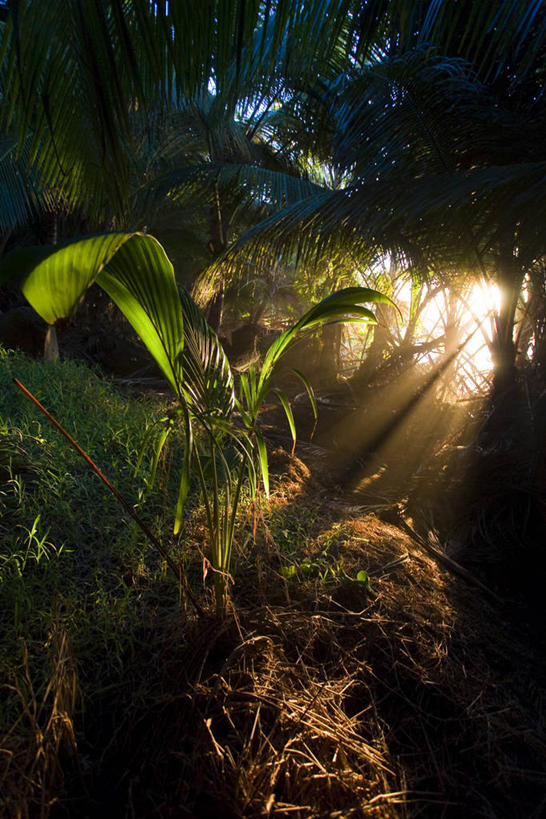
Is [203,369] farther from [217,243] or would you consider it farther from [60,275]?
[217,243]

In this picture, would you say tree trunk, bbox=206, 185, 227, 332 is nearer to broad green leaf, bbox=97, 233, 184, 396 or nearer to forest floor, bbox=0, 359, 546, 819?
forest floor, bbox=0, 359, 546, 819

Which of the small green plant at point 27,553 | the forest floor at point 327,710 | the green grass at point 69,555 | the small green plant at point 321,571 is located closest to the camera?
the forest floor at point 327,710

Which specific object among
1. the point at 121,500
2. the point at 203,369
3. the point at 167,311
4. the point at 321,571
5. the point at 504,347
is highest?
the point at 504,347

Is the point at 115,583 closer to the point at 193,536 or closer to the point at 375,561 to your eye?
the point at 193,536

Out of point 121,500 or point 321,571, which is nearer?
point 121,500

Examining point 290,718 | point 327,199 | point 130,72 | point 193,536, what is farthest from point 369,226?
point 290,718

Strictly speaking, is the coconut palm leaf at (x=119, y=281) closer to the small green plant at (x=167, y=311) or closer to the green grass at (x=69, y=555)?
the small green plant at (x=167, y=311)

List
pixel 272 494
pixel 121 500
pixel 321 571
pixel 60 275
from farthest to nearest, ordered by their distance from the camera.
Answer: pixel 272 494
pixel 321 571
pixel 121 500
pixel 60 275

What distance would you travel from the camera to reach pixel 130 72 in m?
1.27

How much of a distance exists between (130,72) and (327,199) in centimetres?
165

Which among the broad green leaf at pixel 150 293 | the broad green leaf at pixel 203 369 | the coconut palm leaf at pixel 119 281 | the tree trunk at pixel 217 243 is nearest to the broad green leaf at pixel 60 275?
the coconut palm leaf at pixel 119 281

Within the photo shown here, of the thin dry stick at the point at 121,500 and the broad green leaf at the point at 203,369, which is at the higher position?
the broad green leaf at the point at 203,369

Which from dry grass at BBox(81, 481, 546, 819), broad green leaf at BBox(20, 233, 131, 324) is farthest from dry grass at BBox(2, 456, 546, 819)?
broad green leaf at BBox(20, 233, 131, 324)

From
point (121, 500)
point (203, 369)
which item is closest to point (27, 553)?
point (121, 500)
